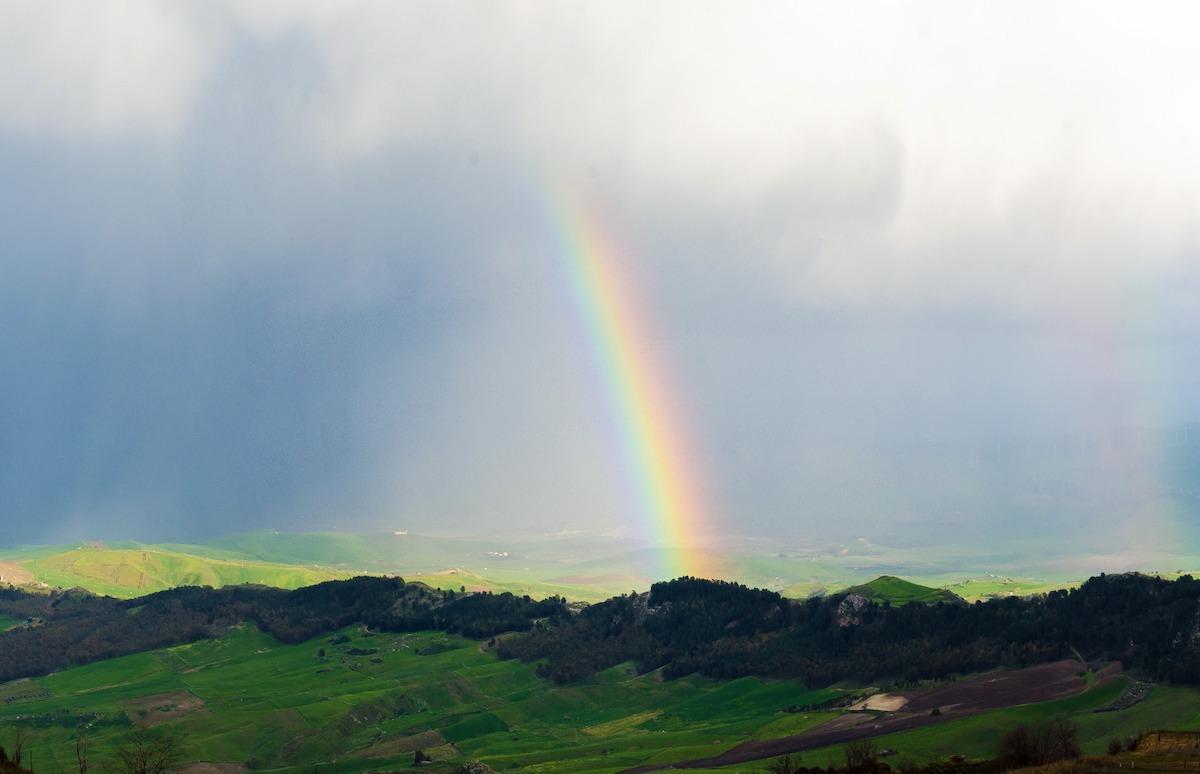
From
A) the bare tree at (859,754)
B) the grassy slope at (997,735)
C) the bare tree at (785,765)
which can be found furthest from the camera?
the grassy slope at (997,735)

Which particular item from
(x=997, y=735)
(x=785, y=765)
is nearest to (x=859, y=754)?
(x=785, y=765)

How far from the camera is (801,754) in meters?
197

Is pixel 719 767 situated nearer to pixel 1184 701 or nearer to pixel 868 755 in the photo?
pixel 868 755

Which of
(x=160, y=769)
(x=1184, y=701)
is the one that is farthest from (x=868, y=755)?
(x=160, y=769)

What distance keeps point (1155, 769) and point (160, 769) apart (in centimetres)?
15394

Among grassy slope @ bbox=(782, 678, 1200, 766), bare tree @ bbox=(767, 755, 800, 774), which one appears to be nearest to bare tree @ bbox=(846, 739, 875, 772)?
grassy slope @ bbox=(782, 678, 1200, 766)

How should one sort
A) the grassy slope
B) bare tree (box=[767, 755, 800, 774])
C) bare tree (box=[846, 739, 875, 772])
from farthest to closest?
the grassy slope → bare tree (box=[767, 755, 800, 774]) → bare tree (box=[846, 739, 875, 772])

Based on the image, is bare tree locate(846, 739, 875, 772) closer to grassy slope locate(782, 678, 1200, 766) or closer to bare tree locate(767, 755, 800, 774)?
grassy slope locate(782, 678, 1200, 766)

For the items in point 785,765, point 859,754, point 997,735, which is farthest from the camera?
point 997,735

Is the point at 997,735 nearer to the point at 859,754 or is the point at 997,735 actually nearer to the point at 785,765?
the point at 859,754

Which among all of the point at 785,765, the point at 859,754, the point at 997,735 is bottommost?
the point at 785,765

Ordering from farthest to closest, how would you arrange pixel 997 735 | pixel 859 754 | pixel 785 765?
pixel 997 735 < pixel 859 754 < pixel 785 765

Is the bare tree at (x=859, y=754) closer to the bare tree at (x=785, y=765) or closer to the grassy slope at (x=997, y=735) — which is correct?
the grassy slope at (x=997, y=735)

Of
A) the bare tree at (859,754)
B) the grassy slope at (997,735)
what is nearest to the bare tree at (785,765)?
the grassy slope at (997,735)
